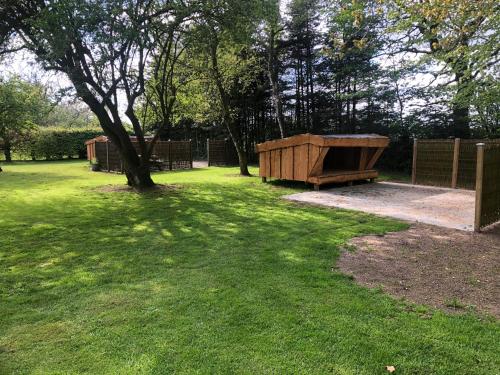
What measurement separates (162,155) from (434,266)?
15.6 metres

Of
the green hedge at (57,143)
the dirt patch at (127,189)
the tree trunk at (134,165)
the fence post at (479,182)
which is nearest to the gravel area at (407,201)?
the fence post at (479,182)

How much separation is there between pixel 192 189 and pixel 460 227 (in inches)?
269

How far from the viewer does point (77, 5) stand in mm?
5801

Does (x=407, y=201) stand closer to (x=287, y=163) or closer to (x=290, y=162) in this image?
(x=290, y=162)

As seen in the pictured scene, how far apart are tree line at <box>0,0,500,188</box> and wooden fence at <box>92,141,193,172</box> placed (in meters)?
2.87

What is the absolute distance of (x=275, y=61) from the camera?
17484 mm

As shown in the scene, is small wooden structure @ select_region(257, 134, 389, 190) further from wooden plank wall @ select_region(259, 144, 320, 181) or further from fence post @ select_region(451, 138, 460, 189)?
fence post @ select_region(451, 138, 460, 189)

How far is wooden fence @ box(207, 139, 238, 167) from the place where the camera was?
1961 centimetres

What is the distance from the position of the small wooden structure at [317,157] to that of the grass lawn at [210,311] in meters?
4.05

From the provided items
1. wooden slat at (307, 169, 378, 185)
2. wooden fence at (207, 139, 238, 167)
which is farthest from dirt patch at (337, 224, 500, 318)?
wooden fence at (207, 139, 238, 167)

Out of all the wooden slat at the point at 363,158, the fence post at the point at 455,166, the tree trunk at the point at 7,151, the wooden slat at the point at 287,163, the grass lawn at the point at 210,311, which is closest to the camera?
the grass lawn at the point at 210,311

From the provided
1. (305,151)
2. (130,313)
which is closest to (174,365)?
(130,313)

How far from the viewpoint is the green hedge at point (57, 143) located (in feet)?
81.9

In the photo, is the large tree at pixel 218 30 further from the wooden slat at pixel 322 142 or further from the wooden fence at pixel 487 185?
the wooden fence at pixel 487 185
